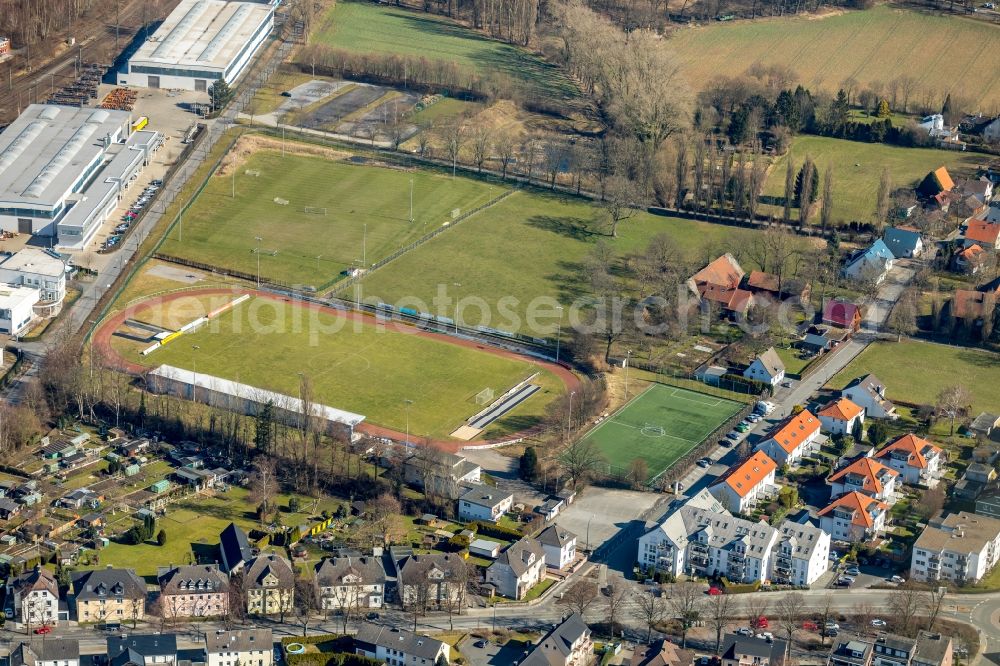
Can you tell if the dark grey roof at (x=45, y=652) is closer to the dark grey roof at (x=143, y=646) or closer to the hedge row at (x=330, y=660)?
the dark grey roof at (x=143, y=646)

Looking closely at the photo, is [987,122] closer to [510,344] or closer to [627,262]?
[627,262]

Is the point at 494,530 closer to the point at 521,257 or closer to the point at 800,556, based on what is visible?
the point at 800,556

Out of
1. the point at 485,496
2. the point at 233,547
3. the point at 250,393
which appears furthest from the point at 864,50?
the point at 233,547

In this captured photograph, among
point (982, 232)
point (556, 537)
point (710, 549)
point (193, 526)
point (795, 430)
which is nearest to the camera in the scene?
point (556, 537)

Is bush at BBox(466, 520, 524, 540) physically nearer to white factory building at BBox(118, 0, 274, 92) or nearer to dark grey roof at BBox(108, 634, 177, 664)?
dark grey roof at BBox(108, 634, 177, 664)

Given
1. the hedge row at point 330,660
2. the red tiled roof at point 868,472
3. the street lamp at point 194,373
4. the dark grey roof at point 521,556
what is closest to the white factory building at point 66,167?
the street lamp at point 194,373

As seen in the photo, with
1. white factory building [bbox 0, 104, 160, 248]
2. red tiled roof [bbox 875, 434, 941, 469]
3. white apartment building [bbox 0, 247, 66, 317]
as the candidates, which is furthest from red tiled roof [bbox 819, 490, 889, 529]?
white factory building [bbox 0, 104, 160, 248]
